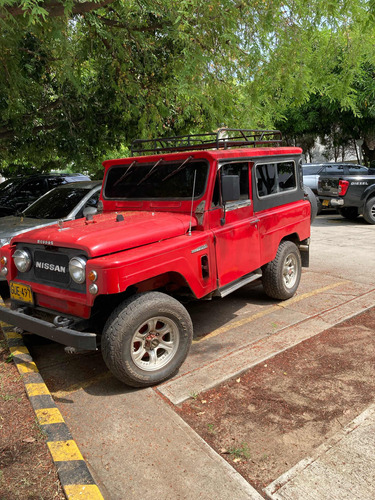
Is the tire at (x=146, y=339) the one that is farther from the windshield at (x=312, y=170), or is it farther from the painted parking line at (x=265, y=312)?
the windshield at (x=312, y=170)

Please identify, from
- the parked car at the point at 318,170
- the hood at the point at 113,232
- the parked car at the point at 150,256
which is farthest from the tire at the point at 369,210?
the hood at the point at 113,232

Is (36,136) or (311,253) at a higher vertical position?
(36,136)

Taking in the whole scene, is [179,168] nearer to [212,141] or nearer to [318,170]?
[212,141]

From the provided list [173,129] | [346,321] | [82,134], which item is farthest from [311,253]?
[82,134]

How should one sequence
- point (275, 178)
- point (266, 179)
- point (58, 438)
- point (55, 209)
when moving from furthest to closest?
point (55, 209), point (275, 178), point (266, 179), point (58, 438)

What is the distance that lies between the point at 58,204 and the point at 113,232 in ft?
11.9

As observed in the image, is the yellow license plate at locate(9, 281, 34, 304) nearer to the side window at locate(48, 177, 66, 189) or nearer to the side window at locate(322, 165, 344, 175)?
the side window at locate(48, 177, 66, 189)

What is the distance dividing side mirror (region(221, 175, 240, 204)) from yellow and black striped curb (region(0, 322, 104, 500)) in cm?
251

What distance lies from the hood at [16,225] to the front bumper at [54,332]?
8.04 feet

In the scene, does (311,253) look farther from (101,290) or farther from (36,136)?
(36,136)

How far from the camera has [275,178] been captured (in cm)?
539

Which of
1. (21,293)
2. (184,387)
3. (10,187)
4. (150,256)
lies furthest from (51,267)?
(10,187)

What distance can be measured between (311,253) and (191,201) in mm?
4998

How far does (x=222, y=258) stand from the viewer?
436 cm
